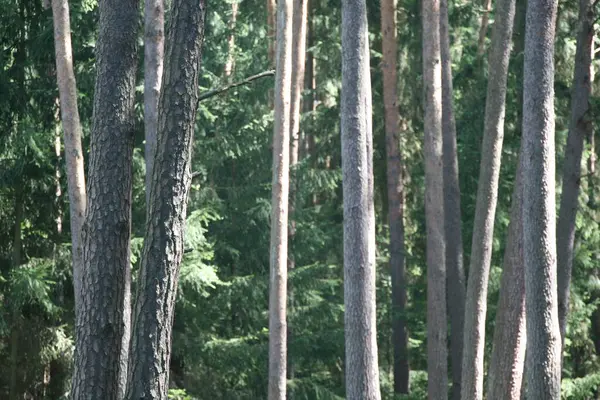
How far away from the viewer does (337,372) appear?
952 inches

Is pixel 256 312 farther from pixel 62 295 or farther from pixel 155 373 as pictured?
pixel 155 373

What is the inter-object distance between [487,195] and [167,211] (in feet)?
29.4

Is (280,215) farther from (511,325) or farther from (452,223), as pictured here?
(452,223)

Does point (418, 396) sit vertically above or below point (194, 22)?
below

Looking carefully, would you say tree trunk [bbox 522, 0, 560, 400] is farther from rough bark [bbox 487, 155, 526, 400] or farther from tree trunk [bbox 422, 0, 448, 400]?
tree trunk [bbox 422, 0, 448, 400]

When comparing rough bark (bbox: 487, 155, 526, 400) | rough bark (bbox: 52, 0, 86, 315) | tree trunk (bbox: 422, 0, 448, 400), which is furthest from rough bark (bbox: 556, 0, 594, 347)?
rough bark (bbox: 52, 0, 86, 315)

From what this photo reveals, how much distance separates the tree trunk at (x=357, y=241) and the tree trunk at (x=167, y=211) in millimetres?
3928

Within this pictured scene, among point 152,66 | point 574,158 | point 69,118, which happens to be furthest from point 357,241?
point 574,158

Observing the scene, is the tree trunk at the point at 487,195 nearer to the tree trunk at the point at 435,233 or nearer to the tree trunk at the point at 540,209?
the tree trunk at the point at 435,233

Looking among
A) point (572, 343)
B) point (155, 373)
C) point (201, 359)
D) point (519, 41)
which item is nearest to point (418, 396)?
point (572, 343)

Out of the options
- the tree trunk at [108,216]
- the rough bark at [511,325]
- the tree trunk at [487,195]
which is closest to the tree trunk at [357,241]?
the rough bark at [511,325]

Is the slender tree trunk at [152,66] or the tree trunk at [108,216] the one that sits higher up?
the slender tree trunk at [152,66]

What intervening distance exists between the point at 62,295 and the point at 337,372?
27.9ft

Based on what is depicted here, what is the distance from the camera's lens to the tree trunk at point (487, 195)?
51.6ft
